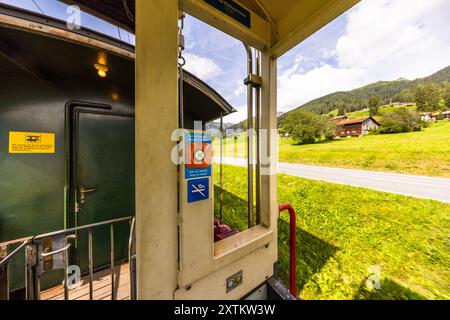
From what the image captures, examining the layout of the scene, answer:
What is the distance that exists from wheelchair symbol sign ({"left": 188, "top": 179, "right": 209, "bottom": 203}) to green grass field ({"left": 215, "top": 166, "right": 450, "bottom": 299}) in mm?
2230

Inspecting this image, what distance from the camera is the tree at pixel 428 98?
17652mm

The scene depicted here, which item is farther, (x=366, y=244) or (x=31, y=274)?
(x=366, y=244)

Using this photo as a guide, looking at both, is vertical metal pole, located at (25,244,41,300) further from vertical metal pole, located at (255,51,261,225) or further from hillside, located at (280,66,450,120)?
hillside, located at (280,66,450,120)

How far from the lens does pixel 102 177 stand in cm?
227

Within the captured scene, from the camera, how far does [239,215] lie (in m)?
4.77

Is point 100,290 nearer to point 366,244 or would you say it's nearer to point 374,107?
point 366,244

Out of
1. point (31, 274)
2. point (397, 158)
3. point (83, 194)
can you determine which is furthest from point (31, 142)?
point (397, 158)

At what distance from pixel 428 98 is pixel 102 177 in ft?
93.9

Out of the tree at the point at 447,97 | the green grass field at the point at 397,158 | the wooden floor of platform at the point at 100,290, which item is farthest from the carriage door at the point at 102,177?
the tree at the point at 447,97

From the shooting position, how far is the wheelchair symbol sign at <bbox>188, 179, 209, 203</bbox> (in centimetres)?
90

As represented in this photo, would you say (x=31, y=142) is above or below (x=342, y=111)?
below

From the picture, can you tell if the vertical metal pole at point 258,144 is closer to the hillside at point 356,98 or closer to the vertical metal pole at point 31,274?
the vertical metal pole at point 31,274

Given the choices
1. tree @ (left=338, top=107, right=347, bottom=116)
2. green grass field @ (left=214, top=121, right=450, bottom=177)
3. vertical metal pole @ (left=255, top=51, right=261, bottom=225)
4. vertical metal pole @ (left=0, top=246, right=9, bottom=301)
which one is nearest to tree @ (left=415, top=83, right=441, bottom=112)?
green grass field @ (left=214, top=121, right=450, bottom=177)
